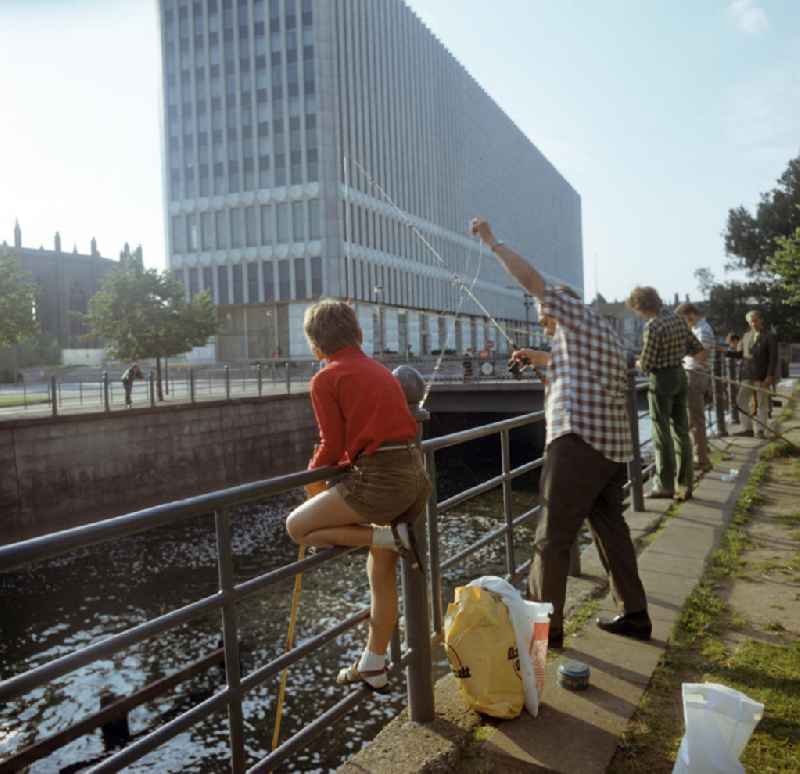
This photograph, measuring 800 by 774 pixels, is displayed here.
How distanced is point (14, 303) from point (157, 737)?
30.6 m

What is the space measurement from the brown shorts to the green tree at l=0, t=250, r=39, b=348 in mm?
29813

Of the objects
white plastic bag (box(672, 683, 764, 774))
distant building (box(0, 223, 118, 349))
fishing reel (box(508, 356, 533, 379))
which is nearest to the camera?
white plastic bag (box(672, 683, 764, 774))

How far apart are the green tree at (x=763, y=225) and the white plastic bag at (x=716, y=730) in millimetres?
56964

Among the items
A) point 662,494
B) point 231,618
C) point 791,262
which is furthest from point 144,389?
point 231,618

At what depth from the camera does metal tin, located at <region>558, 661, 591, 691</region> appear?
3441 mm

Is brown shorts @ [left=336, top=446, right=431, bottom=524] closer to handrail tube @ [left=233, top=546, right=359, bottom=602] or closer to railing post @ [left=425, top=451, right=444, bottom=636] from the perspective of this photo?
handrail tube @ [left=233, top=546, right=359, bottom=602]

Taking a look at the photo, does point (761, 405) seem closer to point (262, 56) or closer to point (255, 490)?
point (255, 490)

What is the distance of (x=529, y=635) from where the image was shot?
3203 mm

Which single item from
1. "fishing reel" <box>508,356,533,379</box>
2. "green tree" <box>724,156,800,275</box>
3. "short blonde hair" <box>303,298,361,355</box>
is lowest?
"fishing reel" <box>508,356,533,379</box>

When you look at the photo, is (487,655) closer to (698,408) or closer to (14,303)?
(698,408)

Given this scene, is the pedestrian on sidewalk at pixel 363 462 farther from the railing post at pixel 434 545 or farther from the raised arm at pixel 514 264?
the raised arm at pixel 514 264

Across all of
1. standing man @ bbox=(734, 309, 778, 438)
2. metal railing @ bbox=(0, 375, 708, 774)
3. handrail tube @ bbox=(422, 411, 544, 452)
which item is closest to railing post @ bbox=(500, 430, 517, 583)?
handrail tube @ bbox=(422, 411, 544, 452)

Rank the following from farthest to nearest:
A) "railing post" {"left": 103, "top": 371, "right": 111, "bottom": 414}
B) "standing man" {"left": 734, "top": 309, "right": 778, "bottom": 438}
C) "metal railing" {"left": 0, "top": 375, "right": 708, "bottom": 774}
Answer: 1. "railing post" {"left": 103, "top": 371, "right": 111, "bottom": 414}
2. "standing man" {"left": 734, "top": 309, "right": 778, "bottom": 438}
3. "metal railing" {"left": 0, "top": 375, "right": 708, "bottom": 774}

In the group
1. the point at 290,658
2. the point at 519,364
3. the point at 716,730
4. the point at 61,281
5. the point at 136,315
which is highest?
the point at 61,281
